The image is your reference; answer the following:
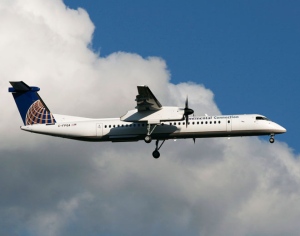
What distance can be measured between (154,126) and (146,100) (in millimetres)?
2511

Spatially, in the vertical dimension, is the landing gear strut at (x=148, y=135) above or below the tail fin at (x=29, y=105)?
below

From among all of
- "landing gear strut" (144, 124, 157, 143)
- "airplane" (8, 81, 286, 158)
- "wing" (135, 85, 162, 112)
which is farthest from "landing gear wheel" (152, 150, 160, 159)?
"wing" (135, 85, 162, 112)

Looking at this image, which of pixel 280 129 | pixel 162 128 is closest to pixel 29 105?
pixel 162 128

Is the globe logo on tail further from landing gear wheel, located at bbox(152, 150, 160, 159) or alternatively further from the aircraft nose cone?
the aircraft nose cone

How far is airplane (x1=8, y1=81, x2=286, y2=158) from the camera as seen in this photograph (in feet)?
192

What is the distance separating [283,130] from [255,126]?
2289 mm

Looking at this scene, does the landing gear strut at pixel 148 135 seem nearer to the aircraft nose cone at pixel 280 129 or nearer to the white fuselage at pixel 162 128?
the white fuselage at pixel 162 128

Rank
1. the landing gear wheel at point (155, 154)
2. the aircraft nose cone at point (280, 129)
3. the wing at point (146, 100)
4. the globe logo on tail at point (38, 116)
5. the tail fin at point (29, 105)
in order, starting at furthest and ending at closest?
the tail fin at point (29, 105) → the globe logo on tail at point (38, 116) → the landing gear wheel at point (155, 154) → the aircraft nose cone at point (280, 129) → the wing at point (146, 100)

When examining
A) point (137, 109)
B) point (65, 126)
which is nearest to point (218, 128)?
point (137, 109)

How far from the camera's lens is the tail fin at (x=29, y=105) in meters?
61.9

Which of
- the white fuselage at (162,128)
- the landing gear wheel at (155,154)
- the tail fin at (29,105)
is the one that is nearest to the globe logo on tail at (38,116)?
the tail fin at (29,105)

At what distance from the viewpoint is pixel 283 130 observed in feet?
194

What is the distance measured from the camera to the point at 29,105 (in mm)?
62531

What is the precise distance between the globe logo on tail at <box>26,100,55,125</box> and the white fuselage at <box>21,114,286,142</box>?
44cm
